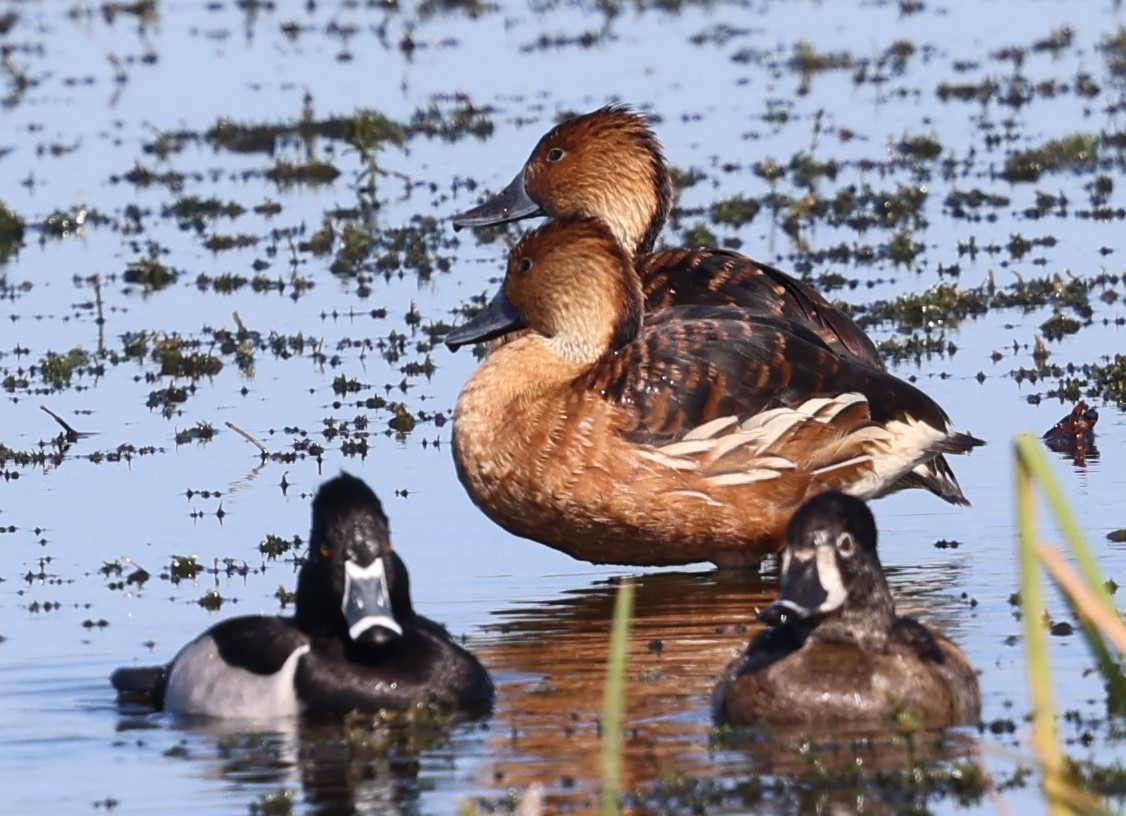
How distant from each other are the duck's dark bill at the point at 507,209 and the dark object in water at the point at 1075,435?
2737 mm

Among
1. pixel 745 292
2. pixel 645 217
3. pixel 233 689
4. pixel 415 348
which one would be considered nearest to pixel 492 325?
pixel 745 292

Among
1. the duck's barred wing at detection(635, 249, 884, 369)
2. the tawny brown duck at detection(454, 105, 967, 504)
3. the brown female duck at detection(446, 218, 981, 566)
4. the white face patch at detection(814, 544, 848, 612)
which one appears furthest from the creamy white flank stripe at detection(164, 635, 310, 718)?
the duck's barred wing at detection(635, 249, 884, 369)

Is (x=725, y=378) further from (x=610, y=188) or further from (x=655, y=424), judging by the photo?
(x=610, y=188)

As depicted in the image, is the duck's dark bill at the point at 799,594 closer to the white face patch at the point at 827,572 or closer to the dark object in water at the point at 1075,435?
the white face patch at the point at 827,572

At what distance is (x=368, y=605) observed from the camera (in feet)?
26.1

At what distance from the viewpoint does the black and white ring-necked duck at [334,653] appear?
8141mm

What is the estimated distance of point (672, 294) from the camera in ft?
36.7

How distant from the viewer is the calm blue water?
314 inches

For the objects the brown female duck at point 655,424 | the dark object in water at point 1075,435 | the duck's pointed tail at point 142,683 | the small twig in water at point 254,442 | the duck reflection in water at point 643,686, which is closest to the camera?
the duck reflection in water at point 643,686

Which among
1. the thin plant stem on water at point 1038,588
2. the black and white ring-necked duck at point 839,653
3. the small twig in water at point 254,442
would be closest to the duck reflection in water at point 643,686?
the black and white ring-necked duck at point 839,653

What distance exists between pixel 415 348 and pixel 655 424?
4.91m

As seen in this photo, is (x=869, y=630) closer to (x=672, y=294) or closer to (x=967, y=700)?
(x=967, y=700)

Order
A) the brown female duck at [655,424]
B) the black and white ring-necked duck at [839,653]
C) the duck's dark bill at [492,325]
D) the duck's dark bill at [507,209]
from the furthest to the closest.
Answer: the duck's dark bill at [507,209] → the duck's dark bill at [492,325] → the brown female duck at [655,424] → the black and white ring-necked duck at [839,653]

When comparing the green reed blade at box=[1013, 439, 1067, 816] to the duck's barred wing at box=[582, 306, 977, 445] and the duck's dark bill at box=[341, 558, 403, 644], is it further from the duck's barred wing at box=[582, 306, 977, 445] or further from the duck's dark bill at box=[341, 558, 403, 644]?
the duck's barred wing at box=[582, 306, 977, 445]
